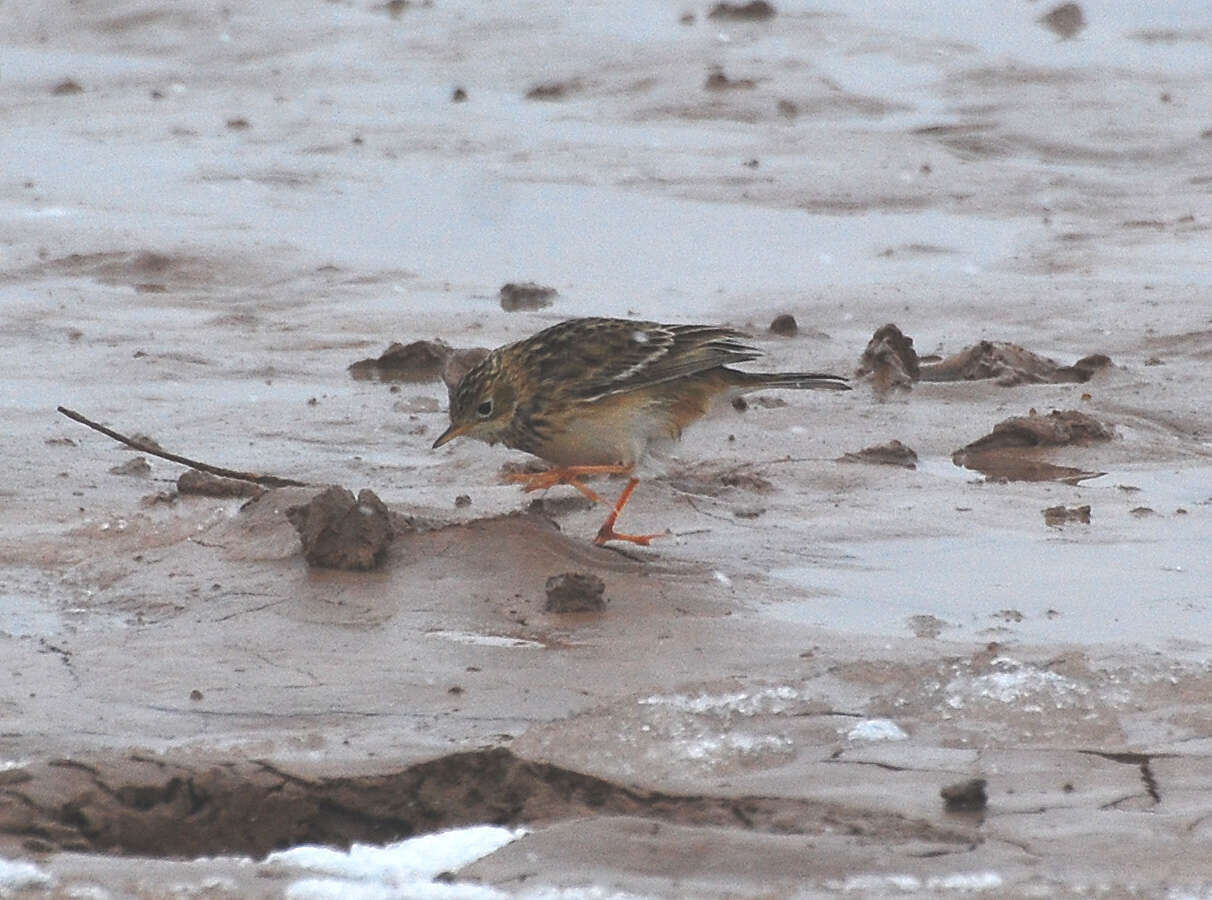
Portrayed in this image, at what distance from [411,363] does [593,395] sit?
8.15ft

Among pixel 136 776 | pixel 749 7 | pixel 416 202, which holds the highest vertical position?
pixel 749 7

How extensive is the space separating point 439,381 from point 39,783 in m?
4.66

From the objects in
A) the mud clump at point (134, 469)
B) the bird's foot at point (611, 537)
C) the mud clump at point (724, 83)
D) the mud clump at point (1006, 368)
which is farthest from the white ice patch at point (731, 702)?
the mud clump at point (724, 83)

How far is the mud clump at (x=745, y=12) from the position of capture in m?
19.1

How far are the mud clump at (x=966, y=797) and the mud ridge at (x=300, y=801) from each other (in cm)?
29

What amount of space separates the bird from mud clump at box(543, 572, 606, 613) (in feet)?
2.47

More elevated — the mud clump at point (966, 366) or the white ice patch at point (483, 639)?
the mud clump at point (966, 366)

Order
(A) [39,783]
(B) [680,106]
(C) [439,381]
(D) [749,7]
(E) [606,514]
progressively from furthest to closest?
(D) [749,7], (B) [680,106], (C) [439,381], (E) [606,514], (A) [39,783]

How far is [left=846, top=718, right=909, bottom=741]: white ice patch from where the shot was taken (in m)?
5.56

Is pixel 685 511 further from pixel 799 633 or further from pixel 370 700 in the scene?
pixel 370 700

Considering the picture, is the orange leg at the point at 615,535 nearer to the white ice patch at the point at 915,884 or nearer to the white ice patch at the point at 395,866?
the white ice patch at the point at 395,866

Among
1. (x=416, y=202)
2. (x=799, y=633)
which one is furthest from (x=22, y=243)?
(x=799, y=633)

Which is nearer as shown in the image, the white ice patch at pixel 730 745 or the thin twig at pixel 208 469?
the white ice patch at pixel 730 745

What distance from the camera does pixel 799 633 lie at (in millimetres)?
6402
